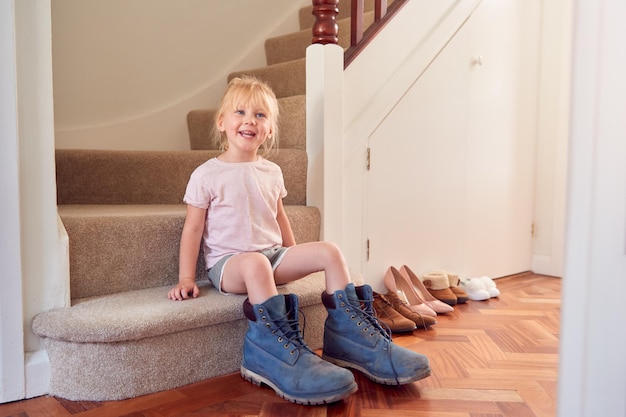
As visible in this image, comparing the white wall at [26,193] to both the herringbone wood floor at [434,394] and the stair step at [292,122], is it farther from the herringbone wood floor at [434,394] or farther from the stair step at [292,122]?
the stair step at [292,122]

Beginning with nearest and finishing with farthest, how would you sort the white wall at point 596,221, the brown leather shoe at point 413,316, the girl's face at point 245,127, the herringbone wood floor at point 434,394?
the white wall at point 596,221 → the herringbone wood floor at point 434,394 → the girl's face at point 245,127 → the brown leather shoe at point 413,316

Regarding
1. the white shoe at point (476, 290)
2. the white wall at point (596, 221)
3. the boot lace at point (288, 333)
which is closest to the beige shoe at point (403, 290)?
the white shoe at point (476, 290)

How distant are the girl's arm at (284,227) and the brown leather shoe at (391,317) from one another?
1.17 ft

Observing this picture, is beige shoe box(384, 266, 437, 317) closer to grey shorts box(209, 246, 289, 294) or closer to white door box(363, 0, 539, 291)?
white door box(363, 0, 539, 291)

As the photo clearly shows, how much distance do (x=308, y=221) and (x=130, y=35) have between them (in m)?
1.20

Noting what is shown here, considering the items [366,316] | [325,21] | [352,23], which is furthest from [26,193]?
[352,23]

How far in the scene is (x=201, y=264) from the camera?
5.07 ft

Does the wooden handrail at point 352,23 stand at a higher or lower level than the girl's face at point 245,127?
higher

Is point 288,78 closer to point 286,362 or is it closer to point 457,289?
point 457,289

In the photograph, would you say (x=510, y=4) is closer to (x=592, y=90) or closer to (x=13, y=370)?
(x=592, y=90)

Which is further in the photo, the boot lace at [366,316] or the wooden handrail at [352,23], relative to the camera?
the wooden handrail at [352,23]

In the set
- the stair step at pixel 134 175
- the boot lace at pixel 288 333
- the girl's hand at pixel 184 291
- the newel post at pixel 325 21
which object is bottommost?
the boot lace at pixel 288 333

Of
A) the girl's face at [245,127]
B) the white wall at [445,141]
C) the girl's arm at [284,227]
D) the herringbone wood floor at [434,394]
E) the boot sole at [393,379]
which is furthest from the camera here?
the white wall at [445,141]

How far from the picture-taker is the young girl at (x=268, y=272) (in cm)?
122
